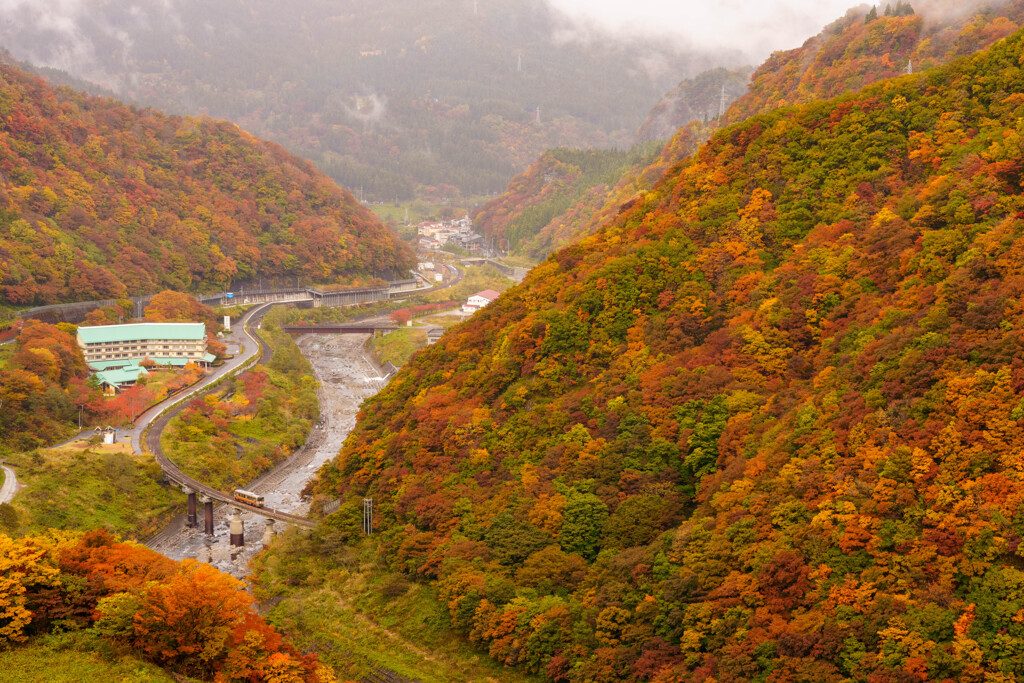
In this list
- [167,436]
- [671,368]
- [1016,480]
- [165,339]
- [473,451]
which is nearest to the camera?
[1016,480]

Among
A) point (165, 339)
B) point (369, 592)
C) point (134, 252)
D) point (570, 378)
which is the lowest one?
point (369, 592)

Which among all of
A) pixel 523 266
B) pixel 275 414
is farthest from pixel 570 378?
pixel 523 266

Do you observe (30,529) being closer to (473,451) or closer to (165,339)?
(473,451)

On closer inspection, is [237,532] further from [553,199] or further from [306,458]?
[553,199]

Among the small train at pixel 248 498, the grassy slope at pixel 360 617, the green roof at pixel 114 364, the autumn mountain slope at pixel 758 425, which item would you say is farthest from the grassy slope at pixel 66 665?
the green roof at pixel 114 364

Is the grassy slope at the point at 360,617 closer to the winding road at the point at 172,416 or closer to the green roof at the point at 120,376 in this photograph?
the winding road at the point at 172,416

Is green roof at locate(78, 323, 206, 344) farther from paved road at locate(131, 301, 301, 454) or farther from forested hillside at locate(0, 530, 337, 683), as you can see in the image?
forested hillside at locate(0, 530, 337, 683)
